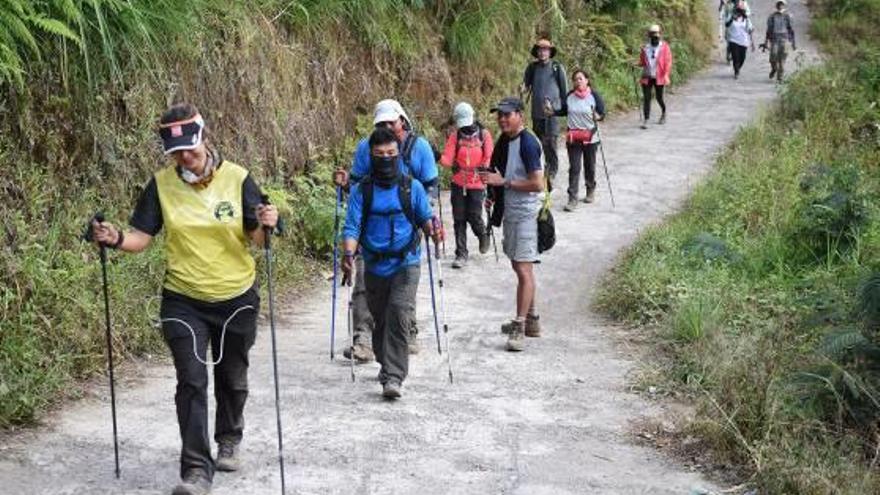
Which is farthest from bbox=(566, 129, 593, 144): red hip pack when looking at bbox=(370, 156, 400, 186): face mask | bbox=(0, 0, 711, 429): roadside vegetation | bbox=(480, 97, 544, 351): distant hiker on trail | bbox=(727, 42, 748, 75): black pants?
bbox=(727, 42, 748, 75): black pants

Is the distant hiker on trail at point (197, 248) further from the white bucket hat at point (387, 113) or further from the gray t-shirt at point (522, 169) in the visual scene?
the gray t-shirt at point (522, 169)

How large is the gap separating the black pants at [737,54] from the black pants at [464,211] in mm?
16622

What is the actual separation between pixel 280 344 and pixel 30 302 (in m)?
2.39

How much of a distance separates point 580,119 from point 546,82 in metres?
0.69

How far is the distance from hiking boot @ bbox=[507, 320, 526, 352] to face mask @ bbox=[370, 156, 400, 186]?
2.28m

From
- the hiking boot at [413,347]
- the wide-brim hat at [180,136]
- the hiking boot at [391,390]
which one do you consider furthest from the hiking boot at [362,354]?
the wide-brim hat at [180,136]

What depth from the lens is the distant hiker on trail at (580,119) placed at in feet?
49.3

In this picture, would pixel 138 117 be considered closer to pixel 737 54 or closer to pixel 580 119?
pixel 580 119

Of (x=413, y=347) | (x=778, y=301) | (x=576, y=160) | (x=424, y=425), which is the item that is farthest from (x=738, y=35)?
(x=424, y=425)

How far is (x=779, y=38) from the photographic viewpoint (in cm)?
2612

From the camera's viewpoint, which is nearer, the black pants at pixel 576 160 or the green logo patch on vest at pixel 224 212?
the green logo patch on vest at pixel 224 212

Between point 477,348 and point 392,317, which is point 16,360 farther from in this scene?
point 477,348

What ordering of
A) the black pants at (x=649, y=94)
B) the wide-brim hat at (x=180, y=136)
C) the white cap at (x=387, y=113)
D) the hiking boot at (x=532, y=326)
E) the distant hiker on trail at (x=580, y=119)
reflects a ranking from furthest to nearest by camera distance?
the black pants at (x=649, y=94), the distant hiker on trail at (x=580, y=119), the hiking boot at (x=532, y=326), the white cap at (x=387, y=113), the wide-brim hat at (x=180, y=136)

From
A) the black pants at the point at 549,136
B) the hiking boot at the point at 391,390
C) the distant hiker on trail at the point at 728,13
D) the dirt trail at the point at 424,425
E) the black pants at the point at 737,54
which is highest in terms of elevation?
the distant hiker on trail at the point at 728,13
